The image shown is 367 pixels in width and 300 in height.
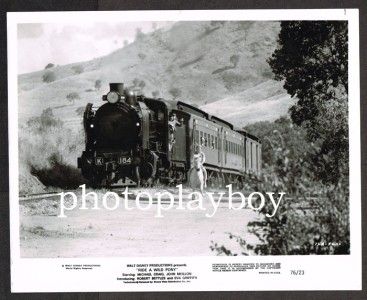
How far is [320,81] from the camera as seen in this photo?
7.33m

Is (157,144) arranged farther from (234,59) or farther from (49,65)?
(49,65)

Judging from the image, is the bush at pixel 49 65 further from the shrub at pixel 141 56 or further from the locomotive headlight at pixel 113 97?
the shrub at pixel 141 56

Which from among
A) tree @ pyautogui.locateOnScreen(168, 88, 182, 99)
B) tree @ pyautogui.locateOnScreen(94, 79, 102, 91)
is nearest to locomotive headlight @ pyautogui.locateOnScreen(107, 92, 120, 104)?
tree @ pyautogui.locateOnScreen(94, 79, 102, 91)

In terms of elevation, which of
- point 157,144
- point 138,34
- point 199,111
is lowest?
point 157,144

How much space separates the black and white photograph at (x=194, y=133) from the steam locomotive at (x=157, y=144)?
2 cm

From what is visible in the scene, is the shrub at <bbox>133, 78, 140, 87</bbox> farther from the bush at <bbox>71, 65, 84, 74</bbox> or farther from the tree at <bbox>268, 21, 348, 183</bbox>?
the tree at <bbox>268, 21, 348, 183</bbox>

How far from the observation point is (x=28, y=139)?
717 centimetres

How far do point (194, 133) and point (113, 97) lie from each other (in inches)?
34.2

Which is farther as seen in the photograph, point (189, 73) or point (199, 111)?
point (199, 111)

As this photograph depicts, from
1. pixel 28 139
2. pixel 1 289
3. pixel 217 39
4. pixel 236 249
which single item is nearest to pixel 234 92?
pixel 217 39

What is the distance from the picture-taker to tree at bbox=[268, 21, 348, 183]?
7.17 m

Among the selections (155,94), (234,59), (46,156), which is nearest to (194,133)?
(155,94)

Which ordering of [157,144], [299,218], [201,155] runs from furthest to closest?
1. [157,144]
2. [201,155]
3. [299,218]

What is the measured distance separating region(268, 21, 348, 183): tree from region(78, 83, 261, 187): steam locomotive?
60 centimetres
